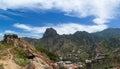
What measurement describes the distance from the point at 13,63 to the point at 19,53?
1164 cm

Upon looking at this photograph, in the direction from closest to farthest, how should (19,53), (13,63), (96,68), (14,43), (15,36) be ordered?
(13,63) < (19,53) < (14,43) < (15,36) < (96,68)

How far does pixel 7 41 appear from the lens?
57.4m

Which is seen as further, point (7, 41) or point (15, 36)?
point (15, 36)

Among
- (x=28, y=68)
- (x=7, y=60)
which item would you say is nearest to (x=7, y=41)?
(x=7, y=60)

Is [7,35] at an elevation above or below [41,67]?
above

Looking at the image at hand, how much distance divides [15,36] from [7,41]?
533 cm

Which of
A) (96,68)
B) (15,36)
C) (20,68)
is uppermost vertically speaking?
(15,36)

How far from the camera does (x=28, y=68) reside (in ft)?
85.4

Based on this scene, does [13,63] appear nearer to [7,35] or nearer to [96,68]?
[7,35]

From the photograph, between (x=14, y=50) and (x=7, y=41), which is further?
(x=7, y=41)

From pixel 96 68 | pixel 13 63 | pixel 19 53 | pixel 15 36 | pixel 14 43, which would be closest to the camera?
pixel 13 63

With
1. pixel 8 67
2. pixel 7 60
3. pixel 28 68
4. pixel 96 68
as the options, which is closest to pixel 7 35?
pixel 7 60

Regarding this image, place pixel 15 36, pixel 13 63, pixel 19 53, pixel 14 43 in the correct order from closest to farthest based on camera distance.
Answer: pixel 13 63 → pixel 19 53 → pixel 14 43 → pixel 15 36

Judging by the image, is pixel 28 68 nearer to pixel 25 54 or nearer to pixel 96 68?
pixel 25 54
